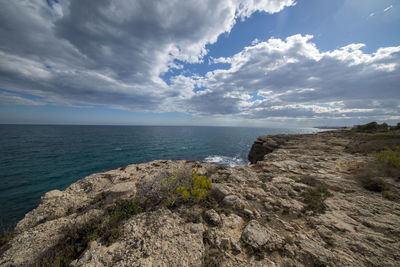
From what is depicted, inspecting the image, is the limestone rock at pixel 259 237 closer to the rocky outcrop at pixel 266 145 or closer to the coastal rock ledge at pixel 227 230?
the coastal rock ledge at pixel 227 230

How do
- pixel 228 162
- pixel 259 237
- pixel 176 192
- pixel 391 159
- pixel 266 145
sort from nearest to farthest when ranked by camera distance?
pixel 259 237, pixel 176 192, pixel 391 159, pixel 266 145, pixel 228 162

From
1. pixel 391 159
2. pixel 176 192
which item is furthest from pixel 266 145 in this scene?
pixel 176 192

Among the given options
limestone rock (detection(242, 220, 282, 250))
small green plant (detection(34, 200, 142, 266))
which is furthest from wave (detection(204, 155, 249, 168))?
small green plant (detection(34, 200, 142, 266))

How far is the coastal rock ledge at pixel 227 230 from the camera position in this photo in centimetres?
352

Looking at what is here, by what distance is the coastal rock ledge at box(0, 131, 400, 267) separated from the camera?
3523 millimetres

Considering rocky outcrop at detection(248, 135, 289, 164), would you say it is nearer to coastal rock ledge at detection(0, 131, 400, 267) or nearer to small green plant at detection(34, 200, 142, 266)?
coastal rock ledge at detection(0, 131, 400, 267)

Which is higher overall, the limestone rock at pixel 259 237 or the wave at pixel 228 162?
the limestone rock at pixel 259 237

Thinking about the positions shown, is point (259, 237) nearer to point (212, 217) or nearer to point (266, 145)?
point (212, 217)

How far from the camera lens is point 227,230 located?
442 cm

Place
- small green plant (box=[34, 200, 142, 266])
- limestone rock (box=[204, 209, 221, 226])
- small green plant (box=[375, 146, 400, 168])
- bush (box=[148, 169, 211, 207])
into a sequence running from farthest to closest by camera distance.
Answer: small green plant (box=[375, 146, 400, 168]), bush (box=[148, 169, 211, 207]), limestone rock (box=[204, 209, 221, 226]), small green plant (box=[34, 200, 142, 266])

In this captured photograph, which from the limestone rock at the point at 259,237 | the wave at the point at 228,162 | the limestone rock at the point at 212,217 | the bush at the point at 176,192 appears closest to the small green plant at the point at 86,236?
the bush at the point at 176,192

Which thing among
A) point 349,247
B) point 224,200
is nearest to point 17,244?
point 224,200

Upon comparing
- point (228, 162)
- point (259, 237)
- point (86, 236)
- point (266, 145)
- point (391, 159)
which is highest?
point (391, 159)

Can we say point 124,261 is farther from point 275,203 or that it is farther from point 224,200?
point 275,203
